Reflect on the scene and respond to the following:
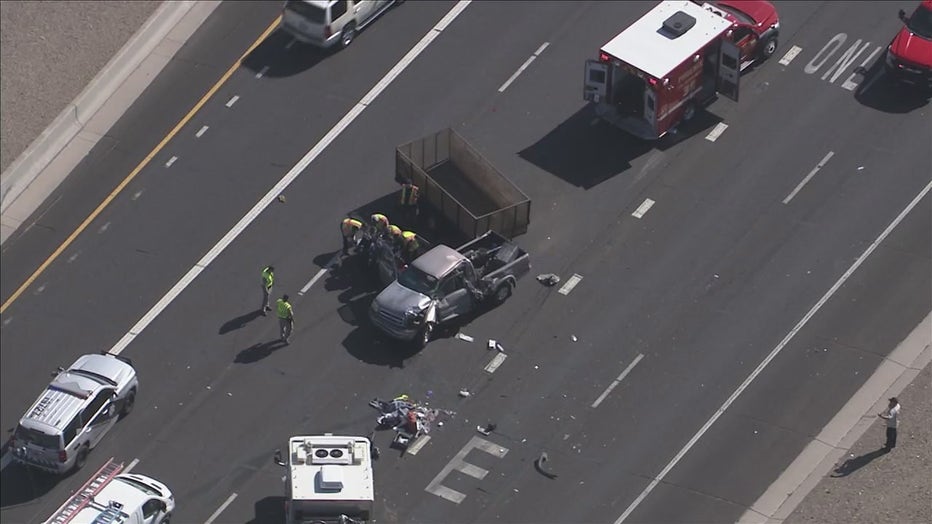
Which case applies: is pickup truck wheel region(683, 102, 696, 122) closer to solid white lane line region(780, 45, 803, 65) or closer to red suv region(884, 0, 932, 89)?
solid white lane line region(780, 45, 803, 65)

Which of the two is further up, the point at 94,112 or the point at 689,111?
the point at 94,112

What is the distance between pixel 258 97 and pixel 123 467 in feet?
49.4

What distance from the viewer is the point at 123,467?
205 feet

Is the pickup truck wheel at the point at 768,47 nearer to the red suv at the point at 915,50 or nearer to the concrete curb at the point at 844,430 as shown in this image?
the red suv at the point at 915,50

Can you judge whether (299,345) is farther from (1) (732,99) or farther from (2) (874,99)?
(2) (874,99)

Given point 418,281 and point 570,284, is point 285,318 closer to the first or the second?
point 418,281

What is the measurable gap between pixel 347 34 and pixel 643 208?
12448 millimetres

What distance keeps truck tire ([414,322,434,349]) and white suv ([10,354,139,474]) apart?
8.28m

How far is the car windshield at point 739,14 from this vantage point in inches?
2736

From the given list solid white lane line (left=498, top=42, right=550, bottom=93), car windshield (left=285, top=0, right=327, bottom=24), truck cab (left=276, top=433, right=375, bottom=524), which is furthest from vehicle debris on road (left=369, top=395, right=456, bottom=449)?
car windshield (left=285, top=0, right=327, bottom=24)

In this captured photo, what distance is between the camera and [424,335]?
63.7m

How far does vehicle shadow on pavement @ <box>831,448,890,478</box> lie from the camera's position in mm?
59125

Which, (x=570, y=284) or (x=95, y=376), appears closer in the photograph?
(x=95, y=376)

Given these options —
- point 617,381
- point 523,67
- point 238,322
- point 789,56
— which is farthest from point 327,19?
point 617,381
